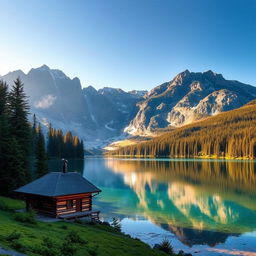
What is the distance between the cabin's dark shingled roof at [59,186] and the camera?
3122 cm

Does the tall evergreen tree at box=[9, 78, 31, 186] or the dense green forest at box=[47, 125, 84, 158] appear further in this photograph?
the dense green forest at box=[47, 125, 84, 158]

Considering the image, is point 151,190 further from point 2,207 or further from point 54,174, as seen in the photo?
point 2,207

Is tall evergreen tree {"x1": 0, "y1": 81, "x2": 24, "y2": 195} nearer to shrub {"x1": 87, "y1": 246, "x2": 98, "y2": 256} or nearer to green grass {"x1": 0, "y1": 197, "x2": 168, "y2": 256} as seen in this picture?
green grass {"x1": 0, "y1": 197, "x2": 168, "y2": 256}

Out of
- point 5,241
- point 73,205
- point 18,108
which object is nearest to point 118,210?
point 73,205

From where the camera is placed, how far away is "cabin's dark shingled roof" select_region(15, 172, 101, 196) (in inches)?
1229

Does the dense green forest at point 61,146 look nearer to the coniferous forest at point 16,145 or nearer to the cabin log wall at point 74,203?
the coniferous forest at point 16,145

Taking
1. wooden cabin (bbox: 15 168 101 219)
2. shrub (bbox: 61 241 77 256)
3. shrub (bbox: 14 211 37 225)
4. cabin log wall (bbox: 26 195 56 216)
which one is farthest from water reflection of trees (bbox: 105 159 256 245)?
shrub (bbox: 61 241 77 256)

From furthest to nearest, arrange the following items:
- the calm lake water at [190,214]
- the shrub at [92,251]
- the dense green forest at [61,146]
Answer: the dense green forest at [61,146] < the calm lake water at [190,214] < the shrub at [92,251]

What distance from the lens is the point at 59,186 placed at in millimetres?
31734

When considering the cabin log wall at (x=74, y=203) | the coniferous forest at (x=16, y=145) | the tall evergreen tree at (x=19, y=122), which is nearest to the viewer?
the cabin log wall at (x=74, y=203)

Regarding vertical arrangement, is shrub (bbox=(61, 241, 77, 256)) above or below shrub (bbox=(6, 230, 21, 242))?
below

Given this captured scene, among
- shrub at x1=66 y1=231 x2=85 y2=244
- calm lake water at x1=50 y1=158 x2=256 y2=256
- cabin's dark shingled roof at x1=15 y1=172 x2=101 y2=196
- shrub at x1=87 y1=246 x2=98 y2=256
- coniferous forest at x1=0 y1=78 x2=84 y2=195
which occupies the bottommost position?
calm lake water at x1=50 y1=158 x2=256 y2=256

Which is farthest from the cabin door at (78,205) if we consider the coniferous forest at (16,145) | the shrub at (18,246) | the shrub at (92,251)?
the shrub at (18,246)

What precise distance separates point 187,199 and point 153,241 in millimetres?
25621
